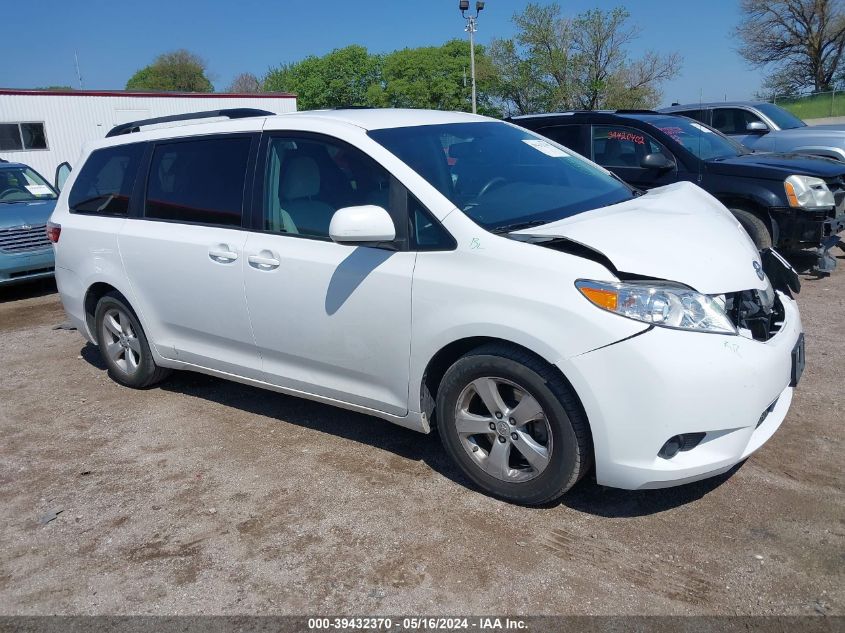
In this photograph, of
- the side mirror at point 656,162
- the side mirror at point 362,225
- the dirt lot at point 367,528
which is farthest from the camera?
the side mirror at point 656,162

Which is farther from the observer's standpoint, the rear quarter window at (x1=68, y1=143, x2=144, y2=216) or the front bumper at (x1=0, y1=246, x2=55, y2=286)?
the front bumper at (x1=0, y1=246, x2=55, y2=286)

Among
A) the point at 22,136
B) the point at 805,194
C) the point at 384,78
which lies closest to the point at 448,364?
the point at 805,194

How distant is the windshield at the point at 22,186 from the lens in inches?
390

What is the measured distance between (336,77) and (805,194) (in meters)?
79.0

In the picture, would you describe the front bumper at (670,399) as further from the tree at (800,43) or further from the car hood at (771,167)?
the tree at (800,43)

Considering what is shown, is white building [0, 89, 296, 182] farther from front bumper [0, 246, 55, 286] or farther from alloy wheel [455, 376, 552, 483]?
alloy wheel [455, 376, 552, 483]

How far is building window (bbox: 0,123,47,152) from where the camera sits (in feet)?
70.5

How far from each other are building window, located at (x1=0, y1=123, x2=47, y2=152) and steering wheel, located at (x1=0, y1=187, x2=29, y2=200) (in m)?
13.4

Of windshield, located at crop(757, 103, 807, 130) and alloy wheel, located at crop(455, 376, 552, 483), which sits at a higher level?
windshield, located at crop(757, 103, 807, 130)

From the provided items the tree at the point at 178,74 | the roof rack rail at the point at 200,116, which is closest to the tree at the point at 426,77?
the tree at the point at 178,74

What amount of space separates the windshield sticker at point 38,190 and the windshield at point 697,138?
7.94 meters

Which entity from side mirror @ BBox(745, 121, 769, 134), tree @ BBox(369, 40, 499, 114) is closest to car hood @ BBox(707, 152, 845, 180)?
side mirror @ BBox(745, 121, 769, 134)

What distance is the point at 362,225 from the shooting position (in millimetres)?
3480

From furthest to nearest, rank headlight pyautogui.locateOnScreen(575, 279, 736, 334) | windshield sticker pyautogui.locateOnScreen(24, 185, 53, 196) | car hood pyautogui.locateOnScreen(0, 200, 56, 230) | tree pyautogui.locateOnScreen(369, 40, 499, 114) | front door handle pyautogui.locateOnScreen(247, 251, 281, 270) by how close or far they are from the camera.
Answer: tree pyautogui.locateOnScreen(369, 40, 499, 114)
windshield sticker pyautogui.locateOnScreen(24, 185, 53, 196)
car hood pyautogui.locateOnScreen(0, 200, 56, 230)
front door handle pyautogui.locateOnScreen(247, 251, 281, 270)
headlight pyautogui.locateOnScreen(575, 279, 736, 334)
